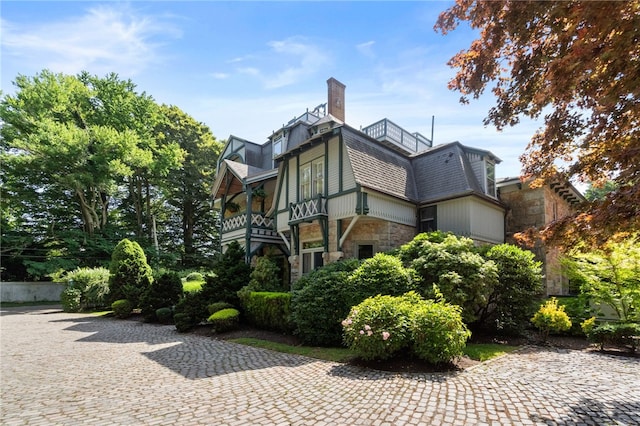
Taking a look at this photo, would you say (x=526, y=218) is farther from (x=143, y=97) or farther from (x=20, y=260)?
(x=20, y=260)

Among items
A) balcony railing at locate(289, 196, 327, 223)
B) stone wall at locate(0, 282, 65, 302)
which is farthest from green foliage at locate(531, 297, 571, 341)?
stone wall at locate(0, 282, 65, 302)

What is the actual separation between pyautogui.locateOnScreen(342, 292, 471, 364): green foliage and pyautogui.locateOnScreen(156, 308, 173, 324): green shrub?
32.0ft

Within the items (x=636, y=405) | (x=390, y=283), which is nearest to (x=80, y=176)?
(x=390, y=283)

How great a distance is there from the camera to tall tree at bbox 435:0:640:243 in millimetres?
3686

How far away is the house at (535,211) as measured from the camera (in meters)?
14.1

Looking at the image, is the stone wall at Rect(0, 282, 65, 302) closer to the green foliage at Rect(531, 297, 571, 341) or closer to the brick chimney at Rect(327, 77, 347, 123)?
the brick chimney at Rect(327, 77, 347, 123)

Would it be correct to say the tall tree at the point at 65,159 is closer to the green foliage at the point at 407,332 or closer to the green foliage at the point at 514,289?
the green foliage at the point at 407,332

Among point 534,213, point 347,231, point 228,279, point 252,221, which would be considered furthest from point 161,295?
point 534,213

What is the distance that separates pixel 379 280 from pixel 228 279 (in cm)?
687

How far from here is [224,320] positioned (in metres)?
10.8

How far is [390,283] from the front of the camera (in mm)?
8289

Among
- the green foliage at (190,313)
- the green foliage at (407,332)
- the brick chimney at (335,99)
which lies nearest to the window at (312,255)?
the green foliage at (190,313)

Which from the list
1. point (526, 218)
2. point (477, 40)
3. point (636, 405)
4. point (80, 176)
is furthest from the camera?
point (80, 176)

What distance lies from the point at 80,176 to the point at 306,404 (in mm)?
26465
